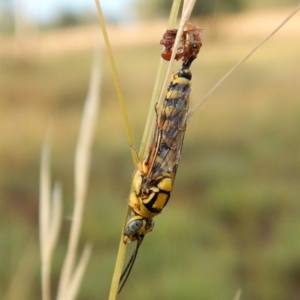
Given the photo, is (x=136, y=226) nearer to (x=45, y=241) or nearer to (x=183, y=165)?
(x=45, y=241)


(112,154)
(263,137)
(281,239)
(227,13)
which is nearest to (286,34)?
(227,13)

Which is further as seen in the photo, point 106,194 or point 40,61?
point 40,61

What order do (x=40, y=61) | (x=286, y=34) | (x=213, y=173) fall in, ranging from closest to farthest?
(x=213, y=173) < (x=40, y=61) < (x=286, y=34)

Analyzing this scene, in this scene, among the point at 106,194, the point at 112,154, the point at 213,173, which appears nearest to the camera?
the point at 106,194

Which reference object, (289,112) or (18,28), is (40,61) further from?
(289,112)

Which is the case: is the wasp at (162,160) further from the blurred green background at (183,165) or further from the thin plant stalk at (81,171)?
the blurred green background at (183,165)

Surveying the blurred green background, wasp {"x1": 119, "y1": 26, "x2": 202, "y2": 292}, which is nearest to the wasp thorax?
wasp {"x1": 119, "y1": 26, "x2": 202, "y2": 292}
